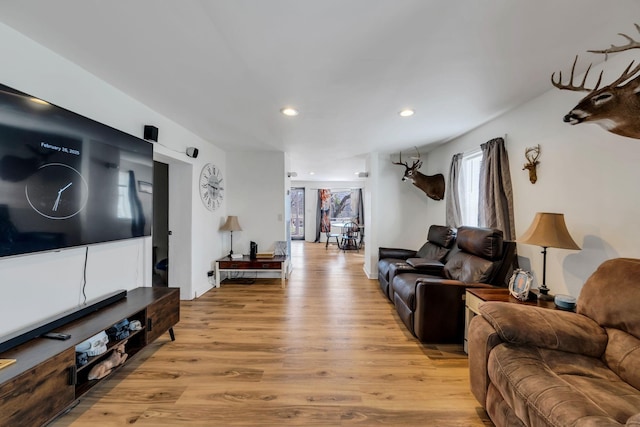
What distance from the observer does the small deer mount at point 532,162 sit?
7.94 feet

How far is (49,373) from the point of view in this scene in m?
1.32

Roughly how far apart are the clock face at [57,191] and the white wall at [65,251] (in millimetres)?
334

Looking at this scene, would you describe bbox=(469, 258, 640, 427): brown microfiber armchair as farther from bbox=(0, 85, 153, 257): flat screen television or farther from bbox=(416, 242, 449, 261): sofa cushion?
bbox=(0, 85, 153, 257): flat screen television

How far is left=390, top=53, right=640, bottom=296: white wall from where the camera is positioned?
1736 millimetres

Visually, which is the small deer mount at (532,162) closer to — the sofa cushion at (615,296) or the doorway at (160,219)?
the sofa cushion at (615,296)

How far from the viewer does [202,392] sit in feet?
5.98

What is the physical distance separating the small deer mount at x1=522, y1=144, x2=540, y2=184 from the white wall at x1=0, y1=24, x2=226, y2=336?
384cm

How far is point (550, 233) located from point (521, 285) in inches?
17.9

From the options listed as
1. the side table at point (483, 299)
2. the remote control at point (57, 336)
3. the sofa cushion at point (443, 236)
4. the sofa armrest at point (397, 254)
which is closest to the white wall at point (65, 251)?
the remote control at point (57, 336)

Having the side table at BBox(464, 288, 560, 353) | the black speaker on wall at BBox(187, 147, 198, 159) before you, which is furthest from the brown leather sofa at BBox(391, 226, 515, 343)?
the black speaker on wall at BBox(187, 147, 198, 159)

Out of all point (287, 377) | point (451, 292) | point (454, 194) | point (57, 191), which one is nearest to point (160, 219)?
point (57, 191)

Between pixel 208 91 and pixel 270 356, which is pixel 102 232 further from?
pixel 270 356

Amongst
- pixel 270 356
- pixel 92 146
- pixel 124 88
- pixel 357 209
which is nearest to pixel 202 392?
pixel 270 356

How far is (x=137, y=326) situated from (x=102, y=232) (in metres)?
0.77
